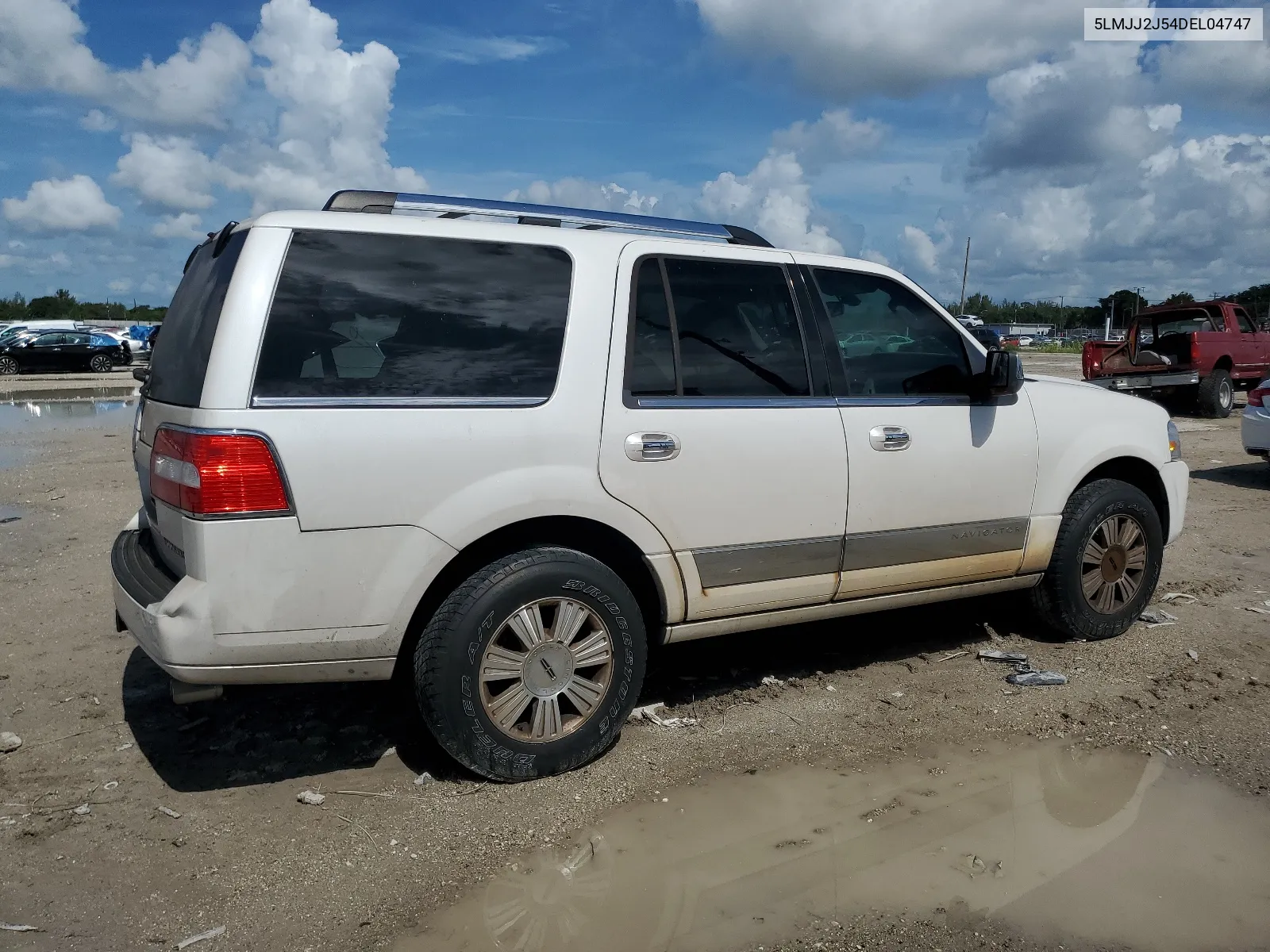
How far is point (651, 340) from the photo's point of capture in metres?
3.81

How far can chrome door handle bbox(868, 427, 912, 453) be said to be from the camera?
4.19m

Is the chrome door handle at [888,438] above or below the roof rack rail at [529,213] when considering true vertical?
below

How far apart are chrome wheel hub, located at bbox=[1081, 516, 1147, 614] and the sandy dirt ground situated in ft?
0.79

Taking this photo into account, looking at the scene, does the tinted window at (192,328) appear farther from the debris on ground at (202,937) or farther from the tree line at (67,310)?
the tree line at (67,310)

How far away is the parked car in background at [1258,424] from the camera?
9.85 m

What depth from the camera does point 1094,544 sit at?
495cm

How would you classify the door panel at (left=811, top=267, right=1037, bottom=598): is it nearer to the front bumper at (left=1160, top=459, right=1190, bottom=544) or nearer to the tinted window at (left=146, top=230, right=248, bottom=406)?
the front bumper at (left=1160, top=459, right=1190, bottom=544)

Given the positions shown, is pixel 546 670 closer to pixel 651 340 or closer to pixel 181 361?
pixel 651 340

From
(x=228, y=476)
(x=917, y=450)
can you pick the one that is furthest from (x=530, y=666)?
(x=917, y=450)

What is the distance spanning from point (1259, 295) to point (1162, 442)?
6455 cm

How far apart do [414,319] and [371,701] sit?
6.17 ft

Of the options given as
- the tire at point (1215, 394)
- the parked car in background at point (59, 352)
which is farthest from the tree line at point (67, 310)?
→ the tire at point (1215, 394)

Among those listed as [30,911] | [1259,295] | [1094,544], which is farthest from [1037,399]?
[1259,295]

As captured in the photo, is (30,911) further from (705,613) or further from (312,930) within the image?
(705,613)
